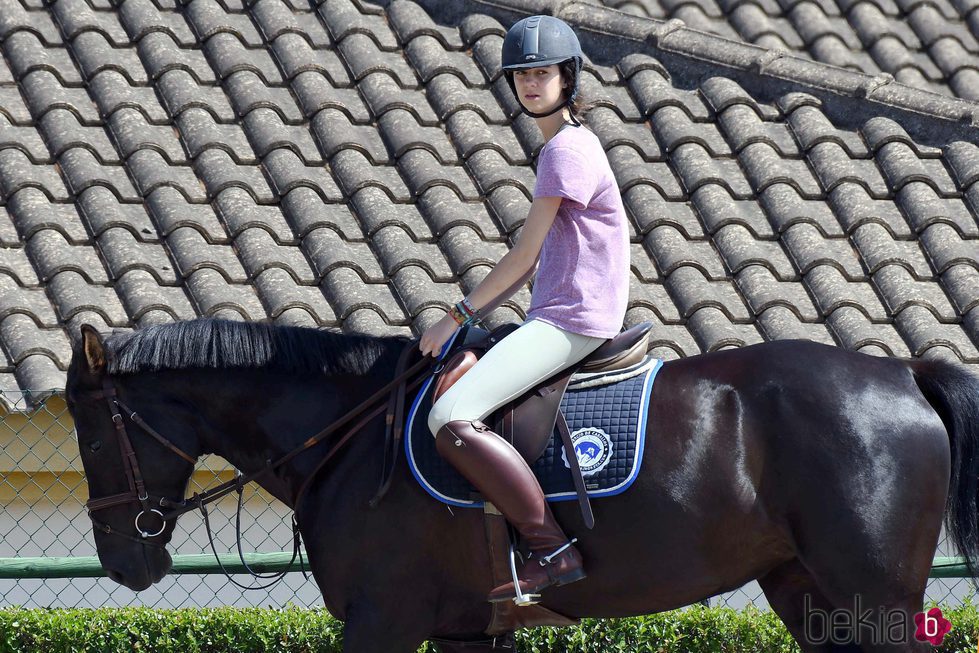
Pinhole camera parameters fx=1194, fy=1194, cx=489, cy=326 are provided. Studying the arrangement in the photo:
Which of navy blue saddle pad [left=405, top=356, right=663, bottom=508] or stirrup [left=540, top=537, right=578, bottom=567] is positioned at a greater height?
navy blue saddle pad [left=405, top=356, right=663, bottom=508]

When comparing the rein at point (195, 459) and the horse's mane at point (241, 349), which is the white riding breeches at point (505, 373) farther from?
the horse's mane at point (241, 349)

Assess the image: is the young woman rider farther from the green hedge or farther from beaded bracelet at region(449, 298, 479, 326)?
the green hedge

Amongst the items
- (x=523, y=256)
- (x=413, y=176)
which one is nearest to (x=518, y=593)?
(x=523, y=256)

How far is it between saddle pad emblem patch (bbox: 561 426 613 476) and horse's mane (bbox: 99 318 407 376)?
72 centimetres

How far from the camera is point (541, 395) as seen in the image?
3.64m

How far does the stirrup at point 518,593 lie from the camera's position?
11.5 feet

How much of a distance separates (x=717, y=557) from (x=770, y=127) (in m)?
4.16

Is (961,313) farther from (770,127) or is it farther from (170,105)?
(170,105)

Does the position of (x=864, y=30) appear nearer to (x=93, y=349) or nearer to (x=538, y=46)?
(x=538, y=46)

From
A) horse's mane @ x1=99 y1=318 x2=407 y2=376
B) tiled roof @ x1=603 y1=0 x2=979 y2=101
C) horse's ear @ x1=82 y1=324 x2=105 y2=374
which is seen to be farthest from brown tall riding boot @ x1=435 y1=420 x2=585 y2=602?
tiled roof @ x1=603 y1=0 x2=979 y2=101

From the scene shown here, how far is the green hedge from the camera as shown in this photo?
5176mm

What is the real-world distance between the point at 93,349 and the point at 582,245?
5.24 feet

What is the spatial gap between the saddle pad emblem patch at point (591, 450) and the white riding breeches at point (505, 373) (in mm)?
210

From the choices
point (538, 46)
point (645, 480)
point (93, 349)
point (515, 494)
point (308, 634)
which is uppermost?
point (538, 46)
